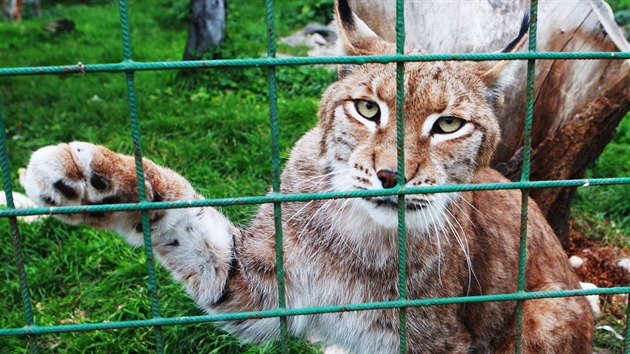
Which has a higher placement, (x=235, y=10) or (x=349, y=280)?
(x=235, y=10)

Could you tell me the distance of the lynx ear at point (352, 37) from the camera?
291 centimetres

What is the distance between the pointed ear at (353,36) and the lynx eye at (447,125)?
17.7 inches

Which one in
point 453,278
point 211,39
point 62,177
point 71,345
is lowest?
A: point 71,345

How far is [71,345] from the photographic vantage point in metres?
3.60

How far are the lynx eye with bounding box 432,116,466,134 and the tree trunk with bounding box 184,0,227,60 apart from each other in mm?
5965

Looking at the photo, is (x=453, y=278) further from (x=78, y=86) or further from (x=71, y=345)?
(x=78, y=86)

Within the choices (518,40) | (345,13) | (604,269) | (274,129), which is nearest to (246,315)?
(274,129)

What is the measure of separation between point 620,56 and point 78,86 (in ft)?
23.5

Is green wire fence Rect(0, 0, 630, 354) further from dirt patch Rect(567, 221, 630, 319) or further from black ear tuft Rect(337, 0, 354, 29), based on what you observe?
dirt patch Rect(567, 221, 630, 319)

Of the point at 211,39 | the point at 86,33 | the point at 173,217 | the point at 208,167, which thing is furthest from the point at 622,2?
the point at 173,217

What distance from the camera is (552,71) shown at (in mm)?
4453

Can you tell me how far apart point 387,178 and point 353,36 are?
35.8 inches

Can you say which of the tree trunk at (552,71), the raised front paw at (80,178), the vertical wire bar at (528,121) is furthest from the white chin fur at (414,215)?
the tree trunk at (552,71)

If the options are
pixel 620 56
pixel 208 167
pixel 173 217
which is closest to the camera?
pixel 620 56
